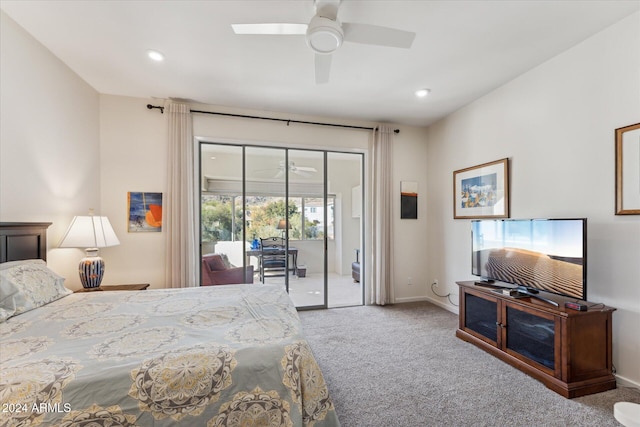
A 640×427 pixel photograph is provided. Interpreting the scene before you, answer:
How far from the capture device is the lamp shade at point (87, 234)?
255 centimetres

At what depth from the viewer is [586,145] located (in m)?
2.33

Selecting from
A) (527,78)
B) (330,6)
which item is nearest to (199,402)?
(330,6)

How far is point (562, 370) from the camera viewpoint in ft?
6.61

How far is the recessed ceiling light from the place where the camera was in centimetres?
250

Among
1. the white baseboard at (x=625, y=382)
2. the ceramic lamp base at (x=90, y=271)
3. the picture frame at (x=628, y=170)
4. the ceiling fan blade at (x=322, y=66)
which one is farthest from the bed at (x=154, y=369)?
the picture frame at (x=628, y=170)

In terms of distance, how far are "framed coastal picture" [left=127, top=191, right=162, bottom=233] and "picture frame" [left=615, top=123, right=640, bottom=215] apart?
180 inches

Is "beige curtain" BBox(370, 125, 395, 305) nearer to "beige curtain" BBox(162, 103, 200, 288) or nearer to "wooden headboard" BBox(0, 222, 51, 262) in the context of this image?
"beige curtain" BBox(162, 103, 200, 288)

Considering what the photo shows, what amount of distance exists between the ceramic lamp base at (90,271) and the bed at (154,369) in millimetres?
978

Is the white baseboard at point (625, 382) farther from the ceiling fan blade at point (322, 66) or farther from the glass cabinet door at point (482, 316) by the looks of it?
the ceiling fan blade at point (322, 66)

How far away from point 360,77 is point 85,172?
326 cm

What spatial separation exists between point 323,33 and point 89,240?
2.80 meters

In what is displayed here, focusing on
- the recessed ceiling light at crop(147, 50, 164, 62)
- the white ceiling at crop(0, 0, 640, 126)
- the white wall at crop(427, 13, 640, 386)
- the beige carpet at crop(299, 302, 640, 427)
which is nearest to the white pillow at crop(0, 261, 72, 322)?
the white ceiling at crop(0, 0, 640, 126)

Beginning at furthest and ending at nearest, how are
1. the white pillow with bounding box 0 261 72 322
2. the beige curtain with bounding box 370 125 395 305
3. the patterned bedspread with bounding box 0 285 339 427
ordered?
1. the beige curtain with bounding box 370 125 395 305
2. the white pillow with bounding box 0 261 72 322
3. the patterned bedspread with bounding box 0 285 339 427

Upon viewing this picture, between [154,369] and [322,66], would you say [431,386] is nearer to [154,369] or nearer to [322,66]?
[154,369]
